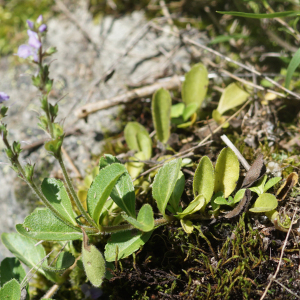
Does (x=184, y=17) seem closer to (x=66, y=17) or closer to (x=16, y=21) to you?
(x=66, y=17)

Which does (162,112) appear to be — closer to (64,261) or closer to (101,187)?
(101,187)

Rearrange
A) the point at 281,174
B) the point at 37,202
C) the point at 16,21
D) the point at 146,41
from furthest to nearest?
the point at 16,21 < the point at 146,41 < the point at 37,202 < the point at 281,174

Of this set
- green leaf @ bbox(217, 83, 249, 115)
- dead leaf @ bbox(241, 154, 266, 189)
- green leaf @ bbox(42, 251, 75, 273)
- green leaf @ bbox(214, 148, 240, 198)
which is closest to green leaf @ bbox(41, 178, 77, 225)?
green leaf @ bbox(42, 251, 75, 273)

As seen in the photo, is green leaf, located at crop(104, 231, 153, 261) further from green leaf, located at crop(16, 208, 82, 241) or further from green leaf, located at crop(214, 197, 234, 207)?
green leaf, located at crop(214, 197, 234, 207)

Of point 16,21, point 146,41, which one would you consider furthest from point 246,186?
point 16,21

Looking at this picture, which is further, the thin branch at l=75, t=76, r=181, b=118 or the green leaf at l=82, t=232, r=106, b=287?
the thin branch at l=75, t=76, r=181, b=118

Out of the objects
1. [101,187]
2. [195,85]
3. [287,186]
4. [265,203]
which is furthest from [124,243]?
[195,85]
